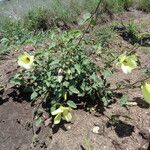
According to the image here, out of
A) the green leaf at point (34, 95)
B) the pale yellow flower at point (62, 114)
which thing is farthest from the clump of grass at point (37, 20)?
the pale yellow flower at point (62, 114)

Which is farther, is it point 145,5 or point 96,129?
point 145,5

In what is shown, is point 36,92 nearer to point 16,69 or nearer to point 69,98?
point 69,98

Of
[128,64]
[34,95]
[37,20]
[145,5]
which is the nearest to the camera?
[128,64]

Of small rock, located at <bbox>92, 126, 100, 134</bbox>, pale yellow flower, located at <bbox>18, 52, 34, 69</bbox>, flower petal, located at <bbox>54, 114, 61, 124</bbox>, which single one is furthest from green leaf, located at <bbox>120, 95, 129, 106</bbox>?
pale yellow flower, located at <bbox>18, 52, 34, 69</bbox>

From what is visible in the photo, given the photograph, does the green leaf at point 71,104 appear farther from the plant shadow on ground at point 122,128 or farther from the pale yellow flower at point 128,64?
the pale yellow flower at point 128,64

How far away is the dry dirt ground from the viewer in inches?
121

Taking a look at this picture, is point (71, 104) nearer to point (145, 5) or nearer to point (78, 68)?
point (78, 68)

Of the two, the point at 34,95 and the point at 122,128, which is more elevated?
the point at 34,95

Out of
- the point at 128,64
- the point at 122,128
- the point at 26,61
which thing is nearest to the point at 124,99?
the point at 122,128

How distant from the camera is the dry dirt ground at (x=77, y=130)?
3076 millimetres

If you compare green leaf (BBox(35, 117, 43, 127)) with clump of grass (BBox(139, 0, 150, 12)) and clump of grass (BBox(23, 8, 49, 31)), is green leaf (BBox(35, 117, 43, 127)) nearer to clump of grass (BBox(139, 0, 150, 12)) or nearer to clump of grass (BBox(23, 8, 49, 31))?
clump of grass (BBox(23, 8, 49, 31))

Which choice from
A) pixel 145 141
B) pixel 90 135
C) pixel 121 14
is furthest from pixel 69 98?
pixel 121 14

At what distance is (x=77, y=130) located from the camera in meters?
3.18

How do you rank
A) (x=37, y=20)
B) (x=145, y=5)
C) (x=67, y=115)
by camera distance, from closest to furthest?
(x=67, y=115)
(x=37, y=20)
(x=145, y=5)
